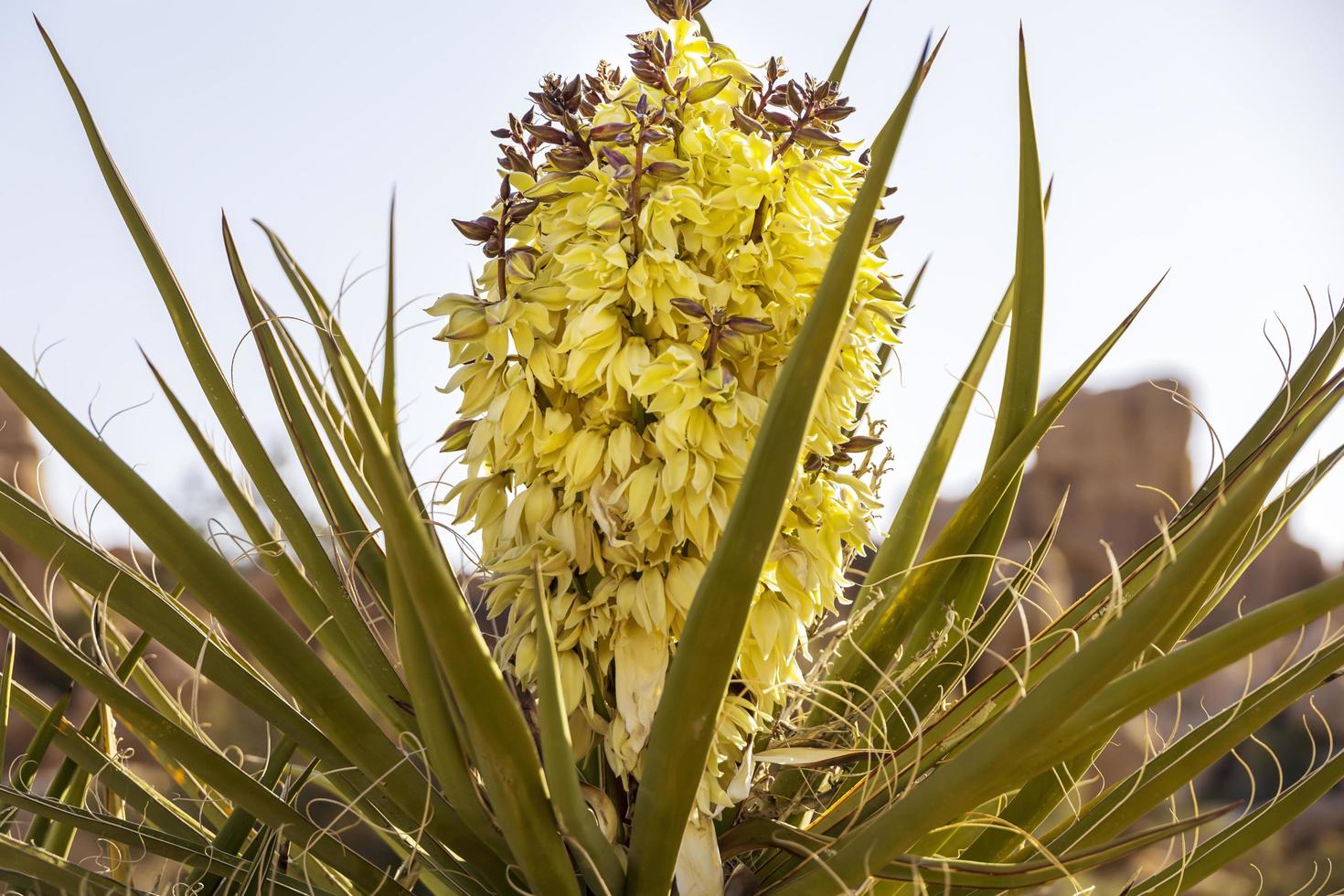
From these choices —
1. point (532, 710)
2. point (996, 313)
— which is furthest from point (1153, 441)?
point (532, 710)

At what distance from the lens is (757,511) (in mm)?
648

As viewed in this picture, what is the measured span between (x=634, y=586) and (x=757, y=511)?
325 mm

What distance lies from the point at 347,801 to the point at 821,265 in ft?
2.24

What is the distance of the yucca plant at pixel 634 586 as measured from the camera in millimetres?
764

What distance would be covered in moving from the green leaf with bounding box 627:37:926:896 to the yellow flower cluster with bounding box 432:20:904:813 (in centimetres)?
21

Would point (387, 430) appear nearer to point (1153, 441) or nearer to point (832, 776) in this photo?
point (832, 776)

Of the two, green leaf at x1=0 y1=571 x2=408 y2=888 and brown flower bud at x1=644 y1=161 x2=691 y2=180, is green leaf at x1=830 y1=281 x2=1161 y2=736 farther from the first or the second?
green leaf at x1=0 y1=571 x2=408 y2=888

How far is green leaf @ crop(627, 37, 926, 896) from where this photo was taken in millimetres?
634

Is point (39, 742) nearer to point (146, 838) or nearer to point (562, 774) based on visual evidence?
point (146, 838)

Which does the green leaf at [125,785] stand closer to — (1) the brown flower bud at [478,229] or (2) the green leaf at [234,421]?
(2) the green leaf at [234,421]

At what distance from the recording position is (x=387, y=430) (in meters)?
0.88

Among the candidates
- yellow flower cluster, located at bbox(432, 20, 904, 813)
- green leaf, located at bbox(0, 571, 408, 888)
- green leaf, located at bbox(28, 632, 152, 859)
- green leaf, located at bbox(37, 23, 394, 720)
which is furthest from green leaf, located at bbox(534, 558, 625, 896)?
green leaf, located at bbox(28, 632, 152, 859)

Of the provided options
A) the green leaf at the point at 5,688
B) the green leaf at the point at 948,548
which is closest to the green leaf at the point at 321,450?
the green leaf at the point at 5,688

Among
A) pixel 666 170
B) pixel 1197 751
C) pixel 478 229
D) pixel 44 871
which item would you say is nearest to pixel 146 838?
pixel 44 871
